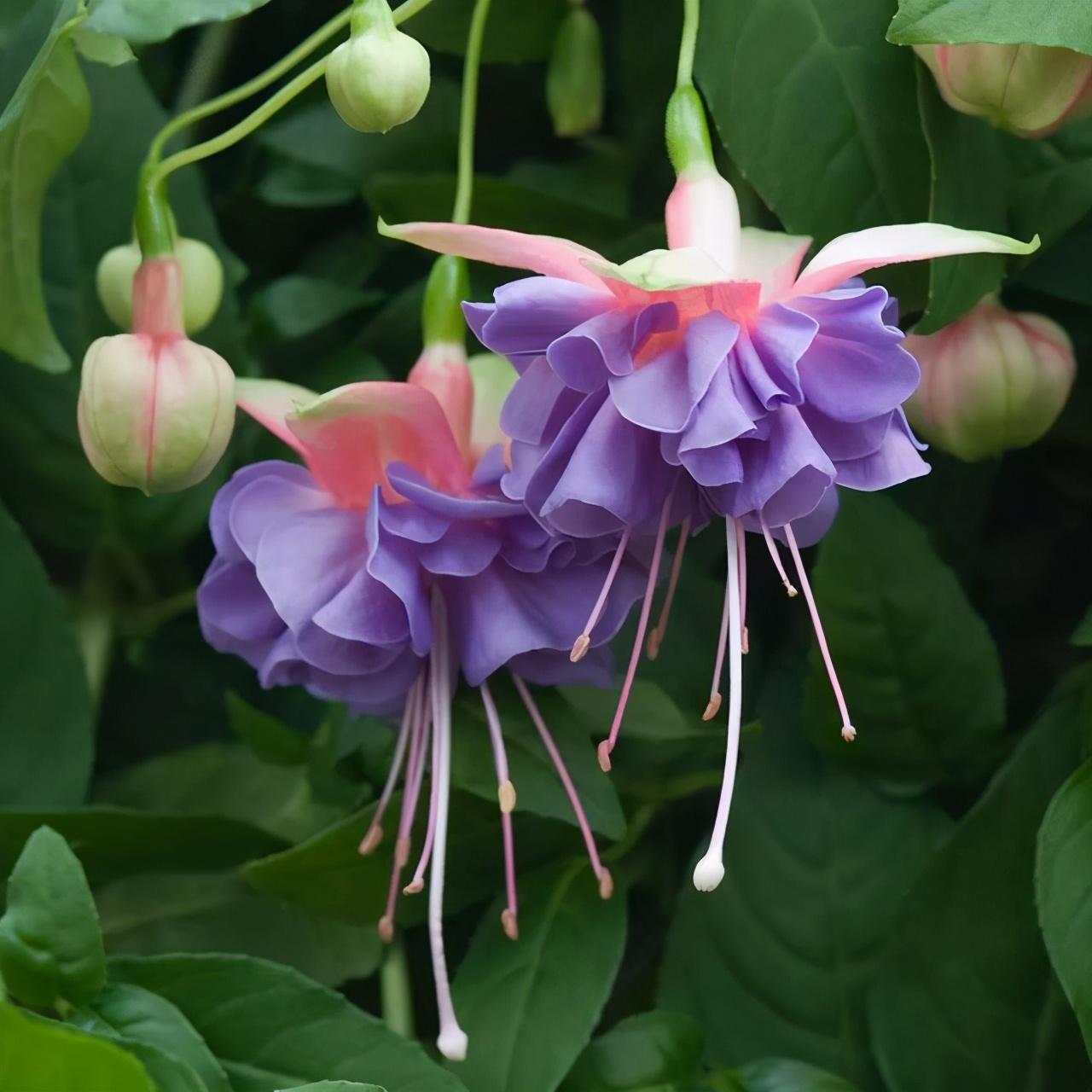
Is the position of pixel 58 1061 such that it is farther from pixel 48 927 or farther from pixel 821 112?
pixel 821 112

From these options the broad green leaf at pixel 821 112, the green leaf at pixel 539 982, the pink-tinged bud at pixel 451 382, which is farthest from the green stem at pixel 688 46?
the green leaf at pixel 539 982

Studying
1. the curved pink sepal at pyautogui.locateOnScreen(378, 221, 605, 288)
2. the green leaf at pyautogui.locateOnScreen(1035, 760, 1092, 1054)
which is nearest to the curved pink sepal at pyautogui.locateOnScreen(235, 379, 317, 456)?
the curved pink sepal at pyautogui.locateOnScreen(378, 221, 605, 288)

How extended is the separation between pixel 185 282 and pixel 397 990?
0.34 meters

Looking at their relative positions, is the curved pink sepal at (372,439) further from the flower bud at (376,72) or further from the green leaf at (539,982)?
the green leaf at (539,982)

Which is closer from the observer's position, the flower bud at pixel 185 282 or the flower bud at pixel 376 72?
the flower bud at pixel 376 72

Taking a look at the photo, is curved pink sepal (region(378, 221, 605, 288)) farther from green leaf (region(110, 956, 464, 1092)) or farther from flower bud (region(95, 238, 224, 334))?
green leaf (region(110, 956, 464, 1092))

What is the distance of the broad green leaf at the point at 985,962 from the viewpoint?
22.5 inches

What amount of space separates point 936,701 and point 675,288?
305mm

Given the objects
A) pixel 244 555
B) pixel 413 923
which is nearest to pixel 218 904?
pixel 413 923

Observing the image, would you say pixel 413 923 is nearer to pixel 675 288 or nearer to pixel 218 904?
pixel 218 904

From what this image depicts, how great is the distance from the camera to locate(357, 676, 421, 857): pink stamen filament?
0.54 m

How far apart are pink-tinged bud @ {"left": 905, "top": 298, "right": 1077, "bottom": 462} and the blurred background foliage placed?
3 cm

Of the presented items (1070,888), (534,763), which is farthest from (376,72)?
(1070,888)

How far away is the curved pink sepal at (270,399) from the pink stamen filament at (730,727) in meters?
0.17
